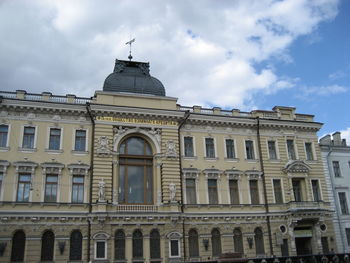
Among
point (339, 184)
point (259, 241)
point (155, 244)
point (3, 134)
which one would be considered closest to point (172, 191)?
point (155, 244)

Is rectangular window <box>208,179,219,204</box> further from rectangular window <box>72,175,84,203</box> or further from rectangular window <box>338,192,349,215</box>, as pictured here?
rectangular window <box>338,192,349,215</box>

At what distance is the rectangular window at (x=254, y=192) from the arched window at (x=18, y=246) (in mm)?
21395

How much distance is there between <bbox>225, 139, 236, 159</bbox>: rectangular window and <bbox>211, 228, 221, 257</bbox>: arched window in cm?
763

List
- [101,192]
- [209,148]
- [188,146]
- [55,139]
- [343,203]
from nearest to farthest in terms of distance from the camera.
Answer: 1. [101,192]
2. [55,139]
3. [188,146]
4. [209,148]
5. [343,203]

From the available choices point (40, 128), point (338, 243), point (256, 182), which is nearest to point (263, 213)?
point (256, 182)

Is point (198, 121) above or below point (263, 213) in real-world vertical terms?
above

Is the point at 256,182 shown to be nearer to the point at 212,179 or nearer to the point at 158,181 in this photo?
the point at 212,179

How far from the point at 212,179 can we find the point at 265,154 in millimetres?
6808

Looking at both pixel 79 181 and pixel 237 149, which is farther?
pixel 237 149

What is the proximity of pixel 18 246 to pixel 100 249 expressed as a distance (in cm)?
644

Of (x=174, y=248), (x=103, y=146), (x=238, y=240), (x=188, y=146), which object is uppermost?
(x=188, y=146)

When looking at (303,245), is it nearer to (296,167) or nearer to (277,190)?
(277,190)

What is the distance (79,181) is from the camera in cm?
3347

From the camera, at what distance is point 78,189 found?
33250 mm
